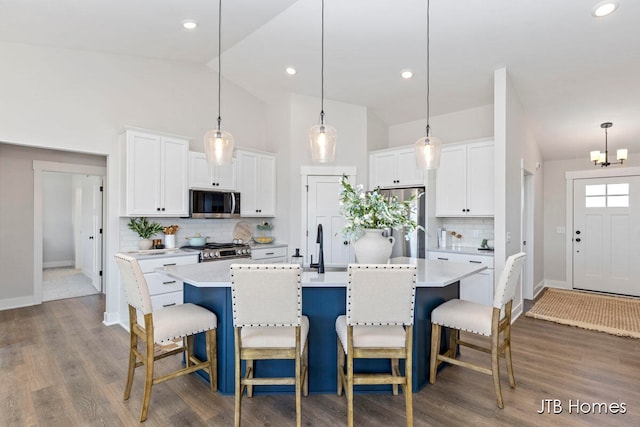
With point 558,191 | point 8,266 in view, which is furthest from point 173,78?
point 558,191

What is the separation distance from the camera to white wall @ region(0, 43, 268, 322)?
370 centimetres

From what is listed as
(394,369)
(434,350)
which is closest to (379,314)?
(394,369)

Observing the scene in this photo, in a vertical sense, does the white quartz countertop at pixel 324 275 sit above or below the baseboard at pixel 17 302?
above

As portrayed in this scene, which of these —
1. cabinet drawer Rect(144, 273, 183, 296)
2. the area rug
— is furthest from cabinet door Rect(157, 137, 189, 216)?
Result: the area rug

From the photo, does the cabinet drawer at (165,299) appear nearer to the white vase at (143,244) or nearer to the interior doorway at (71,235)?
the white vase at (143,244)

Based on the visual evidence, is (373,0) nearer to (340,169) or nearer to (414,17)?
(414,17)

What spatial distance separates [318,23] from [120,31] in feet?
7.18

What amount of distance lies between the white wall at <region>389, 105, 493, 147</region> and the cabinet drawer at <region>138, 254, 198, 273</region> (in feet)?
12.8

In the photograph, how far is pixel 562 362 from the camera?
3088 millimetres

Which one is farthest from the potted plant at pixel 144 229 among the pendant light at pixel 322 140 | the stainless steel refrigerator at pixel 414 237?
the stainless steel refrigerator at pixel 414 237

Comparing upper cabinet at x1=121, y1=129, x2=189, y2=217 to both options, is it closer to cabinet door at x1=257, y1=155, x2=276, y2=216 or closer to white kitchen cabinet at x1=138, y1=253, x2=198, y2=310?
white kitchen cabinet at x1=138, y1=253, x2=198, y2=310

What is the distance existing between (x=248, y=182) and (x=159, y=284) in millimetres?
2027

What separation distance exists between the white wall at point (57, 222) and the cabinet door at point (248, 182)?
548 cm

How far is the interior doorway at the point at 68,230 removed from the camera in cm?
489
